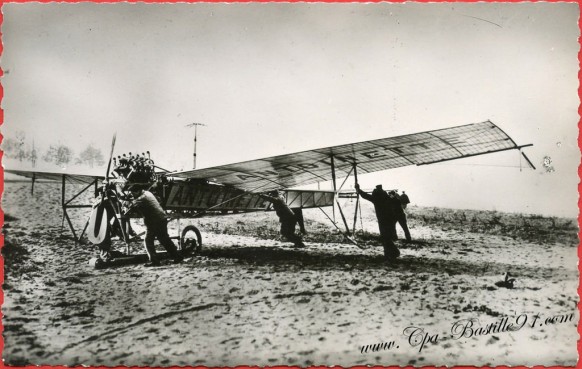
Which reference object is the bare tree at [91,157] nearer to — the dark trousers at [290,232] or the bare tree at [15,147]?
the bare tree at [15,147]

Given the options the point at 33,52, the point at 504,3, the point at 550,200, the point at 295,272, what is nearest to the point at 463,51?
the point at 504,3

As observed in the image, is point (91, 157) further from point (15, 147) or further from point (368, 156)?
point (368, 156)

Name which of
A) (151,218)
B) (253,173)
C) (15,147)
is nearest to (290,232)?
(253,173)

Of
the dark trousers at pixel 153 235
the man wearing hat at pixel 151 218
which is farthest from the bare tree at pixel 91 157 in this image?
the dark trousers at pixel 153 235

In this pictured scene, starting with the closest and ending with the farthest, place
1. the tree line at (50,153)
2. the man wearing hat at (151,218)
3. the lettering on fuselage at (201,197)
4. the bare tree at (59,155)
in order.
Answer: the tree line at (50,153), the bare tree at (59,155), the man wearing hat at (151,218), the lettering on fuselage at (201,197)

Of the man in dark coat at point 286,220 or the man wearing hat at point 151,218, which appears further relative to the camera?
the man in dark coat at point 286,220

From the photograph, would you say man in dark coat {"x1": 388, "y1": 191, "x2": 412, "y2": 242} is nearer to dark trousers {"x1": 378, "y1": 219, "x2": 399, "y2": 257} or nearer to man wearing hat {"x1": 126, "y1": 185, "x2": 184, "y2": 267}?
dark trousers {"x1": 378, "y1": 219, "x2": 399, "y2": 257}

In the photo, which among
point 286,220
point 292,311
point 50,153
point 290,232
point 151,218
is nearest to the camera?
point 292,311

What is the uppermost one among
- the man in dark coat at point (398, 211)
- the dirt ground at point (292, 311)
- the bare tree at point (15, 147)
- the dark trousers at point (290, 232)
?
the bare tree at point (15, 147)
